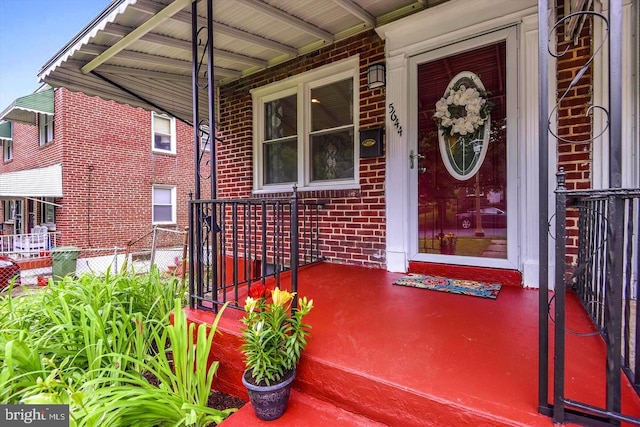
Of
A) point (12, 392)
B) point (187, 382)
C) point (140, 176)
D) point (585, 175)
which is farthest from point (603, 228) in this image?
point (140, 176)

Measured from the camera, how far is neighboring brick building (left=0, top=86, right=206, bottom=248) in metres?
8.69

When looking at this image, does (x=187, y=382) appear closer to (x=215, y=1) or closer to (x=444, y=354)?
(x=444, y=354)

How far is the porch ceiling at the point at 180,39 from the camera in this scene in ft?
9.19

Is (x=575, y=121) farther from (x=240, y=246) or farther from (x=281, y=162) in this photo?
(x=240, y=246)

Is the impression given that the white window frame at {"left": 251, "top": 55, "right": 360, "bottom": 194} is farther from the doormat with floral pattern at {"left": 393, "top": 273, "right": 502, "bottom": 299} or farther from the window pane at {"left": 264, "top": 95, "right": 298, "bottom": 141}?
the doormat with floral pattern at {"left": 393, "top": 273, "right": 502, "bottom": 299}

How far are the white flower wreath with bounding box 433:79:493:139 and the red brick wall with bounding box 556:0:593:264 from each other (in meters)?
0.55

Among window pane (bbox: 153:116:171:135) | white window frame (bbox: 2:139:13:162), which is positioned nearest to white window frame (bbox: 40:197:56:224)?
window pane (bbox: 153:116:171:135)

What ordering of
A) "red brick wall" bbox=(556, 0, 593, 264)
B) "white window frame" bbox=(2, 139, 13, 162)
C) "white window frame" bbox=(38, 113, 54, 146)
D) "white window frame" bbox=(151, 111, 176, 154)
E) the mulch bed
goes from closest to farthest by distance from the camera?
the mulch bed < "red brick wall" bbox=(556, 0, 593, 264) < "white window frame" bbox=(38, 113, 54, 146) < "white window frame" bbox=(151, 111, 176, 154) < "white window frame" bbox=(2, 139, 13, 162)

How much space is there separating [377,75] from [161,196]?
974cm

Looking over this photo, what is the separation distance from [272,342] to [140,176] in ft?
34.0

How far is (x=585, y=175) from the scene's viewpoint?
236 cm

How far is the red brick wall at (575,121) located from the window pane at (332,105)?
1.93m

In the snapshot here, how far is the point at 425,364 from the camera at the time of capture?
1.49 meters

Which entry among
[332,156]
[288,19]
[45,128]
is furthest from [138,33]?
[45,128]
